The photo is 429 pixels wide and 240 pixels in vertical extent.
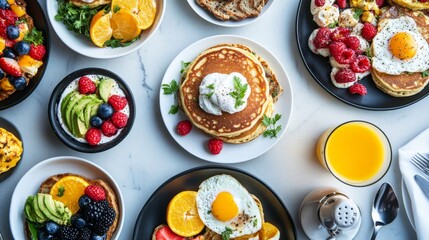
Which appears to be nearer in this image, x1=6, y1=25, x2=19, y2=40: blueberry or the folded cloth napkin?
x1=6, y1=25, x2=19, y2=40: blueberry

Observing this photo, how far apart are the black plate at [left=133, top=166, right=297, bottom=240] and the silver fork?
2.56 feet

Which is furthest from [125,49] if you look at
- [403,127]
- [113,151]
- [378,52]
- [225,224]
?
[403,127]

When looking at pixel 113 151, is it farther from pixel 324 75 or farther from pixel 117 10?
pixel 324 75

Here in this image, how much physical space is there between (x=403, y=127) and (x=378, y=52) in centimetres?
47

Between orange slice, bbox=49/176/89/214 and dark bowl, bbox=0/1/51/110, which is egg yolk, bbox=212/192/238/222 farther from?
dark bowl, bbox=0/1/51/110

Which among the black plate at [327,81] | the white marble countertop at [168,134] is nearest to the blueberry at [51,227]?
the white marble countertop at [168,134]

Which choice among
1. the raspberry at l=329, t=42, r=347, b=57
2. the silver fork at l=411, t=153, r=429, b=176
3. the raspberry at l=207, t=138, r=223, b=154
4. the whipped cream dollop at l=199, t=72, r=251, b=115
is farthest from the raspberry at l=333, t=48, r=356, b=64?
the raspberry at l=207, t=138, r=223, b=154

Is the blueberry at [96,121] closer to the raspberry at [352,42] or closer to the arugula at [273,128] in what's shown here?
the arugula at [273,128]

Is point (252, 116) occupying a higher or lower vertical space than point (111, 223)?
higher

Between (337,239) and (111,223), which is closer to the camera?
(111,223)

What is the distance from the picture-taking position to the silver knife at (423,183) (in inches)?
121

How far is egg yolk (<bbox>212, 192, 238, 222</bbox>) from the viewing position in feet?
9.37

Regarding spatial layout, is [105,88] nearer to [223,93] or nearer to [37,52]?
[37,52]

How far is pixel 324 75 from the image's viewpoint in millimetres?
3051
